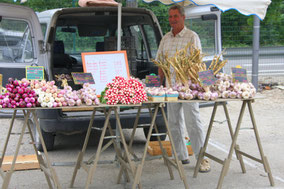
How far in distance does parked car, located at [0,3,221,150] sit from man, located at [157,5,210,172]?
50cm

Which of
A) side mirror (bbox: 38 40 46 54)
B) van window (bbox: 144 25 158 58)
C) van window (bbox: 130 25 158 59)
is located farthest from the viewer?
van window (bbox: 130 25 158 59)

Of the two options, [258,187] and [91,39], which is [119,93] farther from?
[91,39]

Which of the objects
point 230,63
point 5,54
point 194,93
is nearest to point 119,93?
point 194,93

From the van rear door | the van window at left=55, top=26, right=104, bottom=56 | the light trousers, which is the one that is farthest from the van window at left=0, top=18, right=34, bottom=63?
the light trousers

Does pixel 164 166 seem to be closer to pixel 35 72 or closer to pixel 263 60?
pixel 35 72

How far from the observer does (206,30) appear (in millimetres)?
7859

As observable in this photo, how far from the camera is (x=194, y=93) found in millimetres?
4219

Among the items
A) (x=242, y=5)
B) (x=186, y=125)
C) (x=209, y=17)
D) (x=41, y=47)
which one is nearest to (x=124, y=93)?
(x=186, y=125)

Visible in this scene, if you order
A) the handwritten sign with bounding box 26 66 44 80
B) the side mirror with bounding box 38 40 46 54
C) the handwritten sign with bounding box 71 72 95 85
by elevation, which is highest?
the side mirror with bounding box 38 40 46 54

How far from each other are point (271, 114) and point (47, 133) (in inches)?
201

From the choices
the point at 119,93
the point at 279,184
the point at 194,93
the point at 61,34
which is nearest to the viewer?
the point at 119,93

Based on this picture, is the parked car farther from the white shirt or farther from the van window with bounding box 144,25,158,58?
the white shirt

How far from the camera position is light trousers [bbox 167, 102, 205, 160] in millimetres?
5086

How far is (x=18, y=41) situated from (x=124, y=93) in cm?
272
